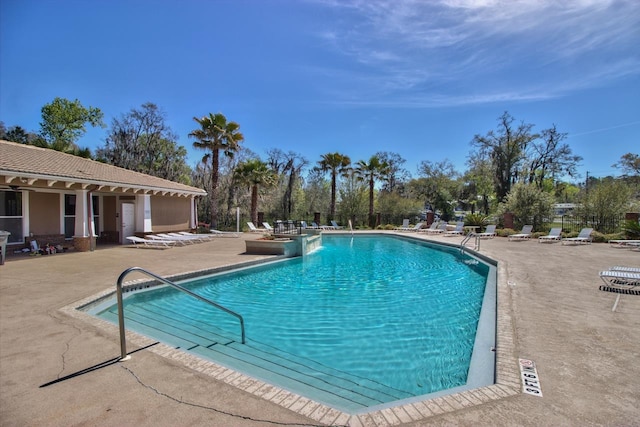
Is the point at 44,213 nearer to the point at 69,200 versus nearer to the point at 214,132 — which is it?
the point at 69,200

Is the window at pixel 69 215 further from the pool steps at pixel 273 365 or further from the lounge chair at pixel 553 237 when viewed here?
the lounge chair at pixel 553 237

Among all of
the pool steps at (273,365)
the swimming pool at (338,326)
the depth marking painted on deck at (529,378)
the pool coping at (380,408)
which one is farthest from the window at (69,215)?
the depth marking painted on deck at (529,378)

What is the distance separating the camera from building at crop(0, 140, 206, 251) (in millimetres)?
11445

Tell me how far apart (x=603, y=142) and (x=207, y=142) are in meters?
41.2

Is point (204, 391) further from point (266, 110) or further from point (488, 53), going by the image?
point (266, 110)

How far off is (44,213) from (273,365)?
13.5m

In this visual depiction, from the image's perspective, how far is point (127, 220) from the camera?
52.0 feet

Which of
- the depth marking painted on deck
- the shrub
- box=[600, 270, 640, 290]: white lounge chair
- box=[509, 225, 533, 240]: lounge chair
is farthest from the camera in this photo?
the shrub

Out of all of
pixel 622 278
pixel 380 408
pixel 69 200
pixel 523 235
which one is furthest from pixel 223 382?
pixel 523 235

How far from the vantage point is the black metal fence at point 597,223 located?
58.5 ft

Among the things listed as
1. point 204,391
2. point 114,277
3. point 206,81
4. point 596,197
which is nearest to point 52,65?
point 206,81

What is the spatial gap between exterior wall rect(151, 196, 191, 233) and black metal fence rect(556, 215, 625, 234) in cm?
2272

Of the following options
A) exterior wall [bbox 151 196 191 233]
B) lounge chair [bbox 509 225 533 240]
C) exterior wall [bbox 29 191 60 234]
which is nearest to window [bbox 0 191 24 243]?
exterior wall [bbox 29 191 60 234]

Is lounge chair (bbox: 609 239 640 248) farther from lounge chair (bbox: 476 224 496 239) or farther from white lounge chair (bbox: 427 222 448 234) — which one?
white lounge chair (bbox: 427 222 448 234)
